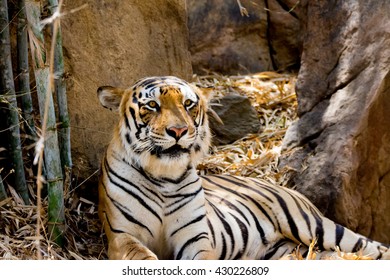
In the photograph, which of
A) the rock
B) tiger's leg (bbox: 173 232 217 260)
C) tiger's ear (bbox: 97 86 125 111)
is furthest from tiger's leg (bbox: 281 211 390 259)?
the rock

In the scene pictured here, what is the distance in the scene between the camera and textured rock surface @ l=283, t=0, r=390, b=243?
6.07m

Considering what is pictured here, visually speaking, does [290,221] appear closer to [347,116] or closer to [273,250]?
[273,250]

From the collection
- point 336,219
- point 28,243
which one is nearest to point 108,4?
point 28,243

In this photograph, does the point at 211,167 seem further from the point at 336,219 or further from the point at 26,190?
the point at 26,190

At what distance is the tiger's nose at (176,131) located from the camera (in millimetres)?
4879

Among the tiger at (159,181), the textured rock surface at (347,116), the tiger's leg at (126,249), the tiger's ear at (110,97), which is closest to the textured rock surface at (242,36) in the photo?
the textured rock surface at (347,116)

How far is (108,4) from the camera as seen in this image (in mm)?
6070

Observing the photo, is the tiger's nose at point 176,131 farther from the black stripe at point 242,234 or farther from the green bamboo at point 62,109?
the black stripe at point 242,234

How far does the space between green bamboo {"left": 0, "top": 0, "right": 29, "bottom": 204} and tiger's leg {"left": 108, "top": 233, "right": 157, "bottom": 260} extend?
901 millimetres

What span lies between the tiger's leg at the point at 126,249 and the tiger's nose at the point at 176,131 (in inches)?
26.2

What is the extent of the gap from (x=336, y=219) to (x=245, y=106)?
182cm

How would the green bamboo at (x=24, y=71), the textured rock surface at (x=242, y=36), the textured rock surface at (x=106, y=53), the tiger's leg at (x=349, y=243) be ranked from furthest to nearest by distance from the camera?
1. the textured rock surface at (x=242, y=36)
2. the textured rock surface at (x=106, y=53)
3. the tiger's leg at (x=349, y=243)
4. the green bamboo at (x=24, y=71)

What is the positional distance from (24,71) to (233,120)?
8.27 ft

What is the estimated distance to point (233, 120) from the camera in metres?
7.51
